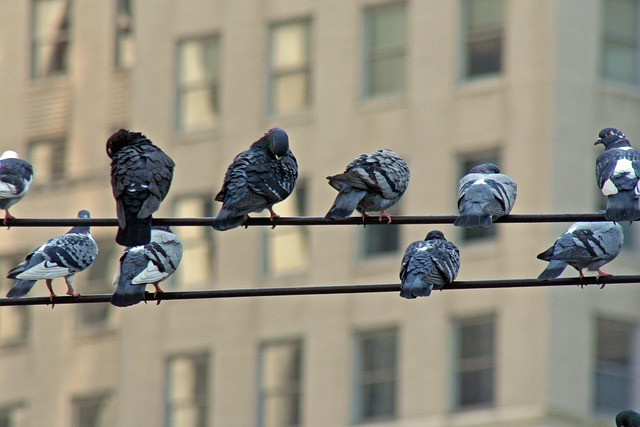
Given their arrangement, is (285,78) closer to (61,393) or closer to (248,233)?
(248,233)

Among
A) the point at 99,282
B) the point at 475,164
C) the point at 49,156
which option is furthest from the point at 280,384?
the point at 49,156

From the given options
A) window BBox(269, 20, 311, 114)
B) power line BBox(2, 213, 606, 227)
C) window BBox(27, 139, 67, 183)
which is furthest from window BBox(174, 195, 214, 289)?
power line BBox(2, 213, 606, 227)

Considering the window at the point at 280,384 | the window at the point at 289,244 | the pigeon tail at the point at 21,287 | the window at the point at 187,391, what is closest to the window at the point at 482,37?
the window at the point at 289,244

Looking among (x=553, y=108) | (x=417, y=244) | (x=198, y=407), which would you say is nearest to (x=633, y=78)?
(x=553, y=108)

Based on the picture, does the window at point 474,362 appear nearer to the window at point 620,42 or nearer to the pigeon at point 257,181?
the window at point 620,42

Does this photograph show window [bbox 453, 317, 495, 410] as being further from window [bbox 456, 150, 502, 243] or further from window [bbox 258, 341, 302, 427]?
window [bbox 258, 341, 302, 427]

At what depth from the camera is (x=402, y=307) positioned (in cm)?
4881

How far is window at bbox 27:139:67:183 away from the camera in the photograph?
56.7m

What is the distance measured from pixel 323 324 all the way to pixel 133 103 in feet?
25.6

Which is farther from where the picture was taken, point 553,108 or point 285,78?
point 285,78

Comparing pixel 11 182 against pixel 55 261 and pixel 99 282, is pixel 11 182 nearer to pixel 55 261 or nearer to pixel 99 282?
pixel 55 261

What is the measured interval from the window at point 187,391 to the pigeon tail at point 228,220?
94.8 ft

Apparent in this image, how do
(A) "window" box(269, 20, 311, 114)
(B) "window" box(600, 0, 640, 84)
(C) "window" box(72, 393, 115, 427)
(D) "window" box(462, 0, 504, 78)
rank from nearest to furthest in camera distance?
(B) "window" box(600, 0, 640, 84), (D) "window" box(462, 0, 504, 78), (A) "window" box(269, 20, 311, 114), (C) "window" box(72, 393, 115, 427)

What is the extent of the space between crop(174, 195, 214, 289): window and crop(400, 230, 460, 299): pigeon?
27.8 meters
